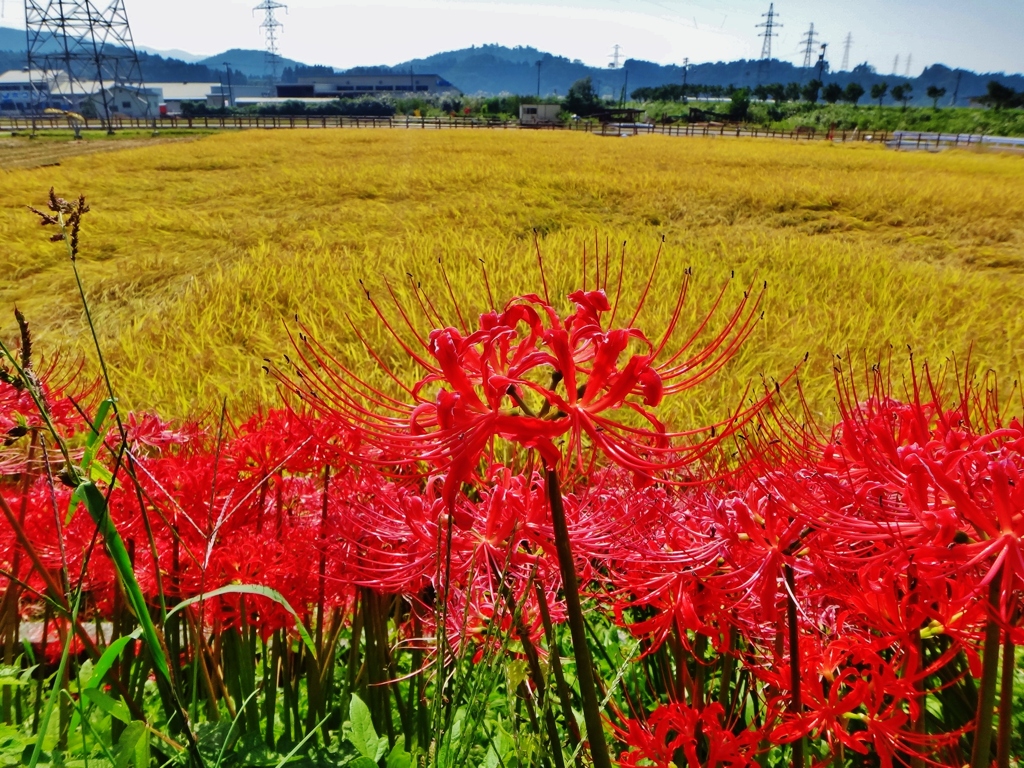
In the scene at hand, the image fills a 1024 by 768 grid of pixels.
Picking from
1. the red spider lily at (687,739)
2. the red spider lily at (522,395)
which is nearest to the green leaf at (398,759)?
the red spider lily at (687,739)

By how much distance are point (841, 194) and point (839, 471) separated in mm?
14071

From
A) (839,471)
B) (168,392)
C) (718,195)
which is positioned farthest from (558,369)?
(718,195)

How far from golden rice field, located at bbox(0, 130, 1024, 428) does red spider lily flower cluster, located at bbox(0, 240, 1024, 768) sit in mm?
607

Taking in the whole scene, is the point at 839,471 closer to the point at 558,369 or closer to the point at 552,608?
the point at 558,369

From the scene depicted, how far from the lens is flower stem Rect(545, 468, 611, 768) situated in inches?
31.6

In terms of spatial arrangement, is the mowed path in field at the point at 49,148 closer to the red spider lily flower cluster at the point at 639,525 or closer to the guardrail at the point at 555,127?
the guardrail at the point at 555,127

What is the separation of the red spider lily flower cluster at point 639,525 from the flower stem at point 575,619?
0.06m

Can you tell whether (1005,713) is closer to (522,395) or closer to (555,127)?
(522,395)

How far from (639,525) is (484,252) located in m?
6.07

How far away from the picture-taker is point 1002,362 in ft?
14.9

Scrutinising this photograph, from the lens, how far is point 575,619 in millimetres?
839

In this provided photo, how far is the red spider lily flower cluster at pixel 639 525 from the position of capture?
0.82 m

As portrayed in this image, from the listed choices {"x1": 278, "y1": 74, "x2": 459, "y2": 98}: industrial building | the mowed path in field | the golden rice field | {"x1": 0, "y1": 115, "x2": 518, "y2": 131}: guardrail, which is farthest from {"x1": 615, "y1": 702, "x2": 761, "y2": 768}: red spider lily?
{"x1": 278, "y1": 74, "x2": 459, "y2": 98}: industrial building

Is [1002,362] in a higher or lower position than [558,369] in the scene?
lower
